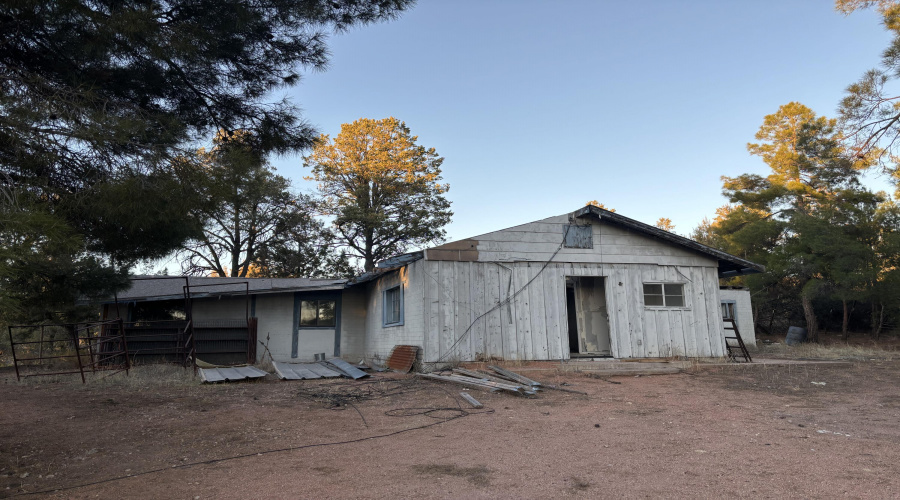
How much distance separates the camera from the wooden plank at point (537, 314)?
11.5 m

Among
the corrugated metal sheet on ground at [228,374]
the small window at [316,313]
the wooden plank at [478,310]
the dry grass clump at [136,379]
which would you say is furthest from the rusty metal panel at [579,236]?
the small window at [316,313]

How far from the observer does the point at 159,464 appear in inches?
182

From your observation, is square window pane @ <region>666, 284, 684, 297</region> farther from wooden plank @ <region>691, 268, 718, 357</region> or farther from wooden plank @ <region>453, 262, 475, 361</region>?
wooden plank @ <region>453, 262, 475, 361</region>

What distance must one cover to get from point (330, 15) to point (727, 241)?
91.4 feet

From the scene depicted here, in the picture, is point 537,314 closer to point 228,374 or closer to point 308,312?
point 228,374

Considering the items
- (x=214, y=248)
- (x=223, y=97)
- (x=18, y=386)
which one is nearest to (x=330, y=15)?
(x=223, y=97)

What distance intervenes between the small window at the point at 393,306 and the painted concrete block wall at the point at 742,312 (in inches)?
566

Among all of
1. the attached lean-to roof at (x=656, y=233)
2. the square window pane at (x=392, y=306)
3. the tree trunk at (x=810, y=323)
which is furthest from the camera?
the tree trunk at (x=810, y=323)

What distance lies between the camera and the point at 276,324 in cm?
1664

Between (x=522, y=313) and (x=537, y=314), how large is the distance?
1.12 feet

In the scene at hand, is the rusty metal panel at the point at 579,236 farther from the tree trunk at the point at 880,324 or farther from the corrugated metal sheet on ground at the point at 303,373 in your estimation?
the tree trunk at the point at 880,324

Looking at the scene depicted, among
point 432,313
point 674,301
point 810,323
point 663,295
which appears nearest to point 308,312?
point 432,313

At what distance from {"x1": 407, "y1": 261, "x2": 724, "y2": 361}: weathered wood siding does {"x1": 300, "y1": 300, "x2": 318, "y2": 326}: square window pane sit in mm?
5969

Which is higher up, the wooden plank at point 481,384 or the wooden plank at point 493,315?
the wooden plank at point 493,315
